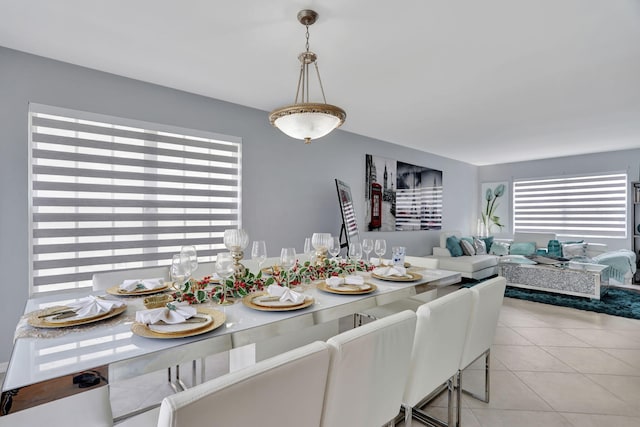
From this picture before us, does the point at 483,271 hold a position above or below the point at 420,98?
below

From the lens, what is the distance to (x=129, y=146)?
2838 mm

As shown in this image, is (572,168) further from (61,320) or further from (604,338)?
(61,320)

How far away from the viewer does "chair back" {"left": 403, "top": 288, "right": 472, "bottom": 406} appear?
126 cm

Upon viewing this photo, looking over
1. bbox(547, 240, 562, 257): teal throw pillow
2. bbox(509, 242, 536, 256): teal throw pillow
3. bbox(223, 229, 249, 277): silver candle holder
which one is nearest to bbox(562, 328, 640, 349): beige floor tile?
bbox(547, 240, 562, 257): teal throw pillow

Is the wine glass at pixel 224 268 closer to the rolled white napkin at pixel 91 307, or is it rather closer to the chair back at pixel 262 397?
the rolled white napkin at pixel 91 307

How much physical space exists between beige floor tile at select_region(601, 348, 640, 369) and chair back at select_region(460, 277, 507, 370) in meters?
1.68

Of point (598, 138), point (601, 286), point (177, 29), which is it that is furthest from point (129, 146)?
point (598, 138)

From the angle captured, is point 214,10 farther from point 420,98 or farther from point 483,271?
point 483,271

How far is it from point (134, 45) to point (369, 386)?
104 inches

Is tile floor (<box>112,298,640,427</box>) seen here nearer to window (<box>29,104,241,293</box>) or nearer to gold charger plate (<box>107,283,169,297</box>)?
gold charger plate (<box>107,283,169,297</box>)

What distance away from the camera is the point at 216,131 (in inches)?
131

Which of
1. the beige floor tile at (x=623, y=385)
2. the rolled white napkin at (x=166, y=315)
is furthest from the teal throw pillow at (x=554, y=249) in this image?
the rolled white napkin at (x=166, y=315)

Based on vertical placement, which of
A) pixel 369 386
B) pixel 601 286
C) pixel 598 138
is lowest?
pixel 601 286

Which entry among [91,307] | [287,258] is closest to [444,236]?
[287,258]
